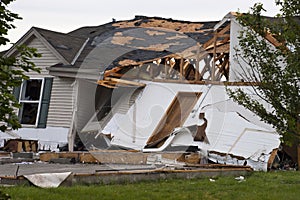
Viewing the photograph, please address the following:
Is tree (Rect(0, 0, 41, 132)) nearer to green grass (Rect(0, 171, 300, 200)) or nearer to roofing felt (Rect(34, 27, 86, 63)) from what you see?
green grass (Rect(0, 171, 300, 200))

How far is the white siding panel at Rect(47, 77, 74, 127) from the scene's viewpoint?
16281 mm

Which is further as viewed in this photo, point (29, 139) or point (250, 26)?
point (29, 139)

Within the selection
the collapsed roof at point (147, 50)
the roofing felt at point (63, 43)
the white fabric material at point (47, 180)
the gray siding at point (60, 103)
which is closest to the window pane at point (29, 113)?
the gray siding at point (60, 103)

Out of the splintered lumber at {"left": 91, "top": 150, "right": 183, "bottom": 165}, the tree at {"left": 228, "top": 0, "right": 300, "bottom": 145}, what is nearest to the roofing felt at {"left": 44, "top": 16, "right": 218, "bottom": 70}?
the splintered lumber at {"left": 91, "top": 150, "right": 183, "bottom": 165}

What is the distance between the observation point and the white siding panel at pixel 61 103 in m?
16.3

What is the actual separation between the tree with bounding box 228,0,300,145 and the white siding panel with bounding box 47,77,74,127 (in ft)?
32.7

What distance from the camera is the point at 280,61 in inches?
285

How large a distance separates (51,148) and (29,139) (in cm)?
98

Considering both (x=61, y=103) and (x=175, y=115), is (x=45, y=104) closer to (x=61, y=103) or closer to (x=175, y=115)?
(x=61, y=103)

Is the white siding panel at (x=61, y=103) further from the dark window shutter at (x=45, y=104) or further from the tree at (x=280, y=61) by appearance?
the tree at (x=280, y=61)

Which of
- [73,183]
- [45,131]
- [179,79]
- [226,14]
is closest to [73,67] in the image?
[45,131]

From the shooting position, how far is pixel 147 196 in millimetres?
7297

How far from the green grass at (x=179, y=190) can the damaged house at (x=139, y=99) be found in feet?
13.6

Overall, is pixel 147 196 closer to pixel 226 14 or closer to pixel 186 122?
pixel 186 122
